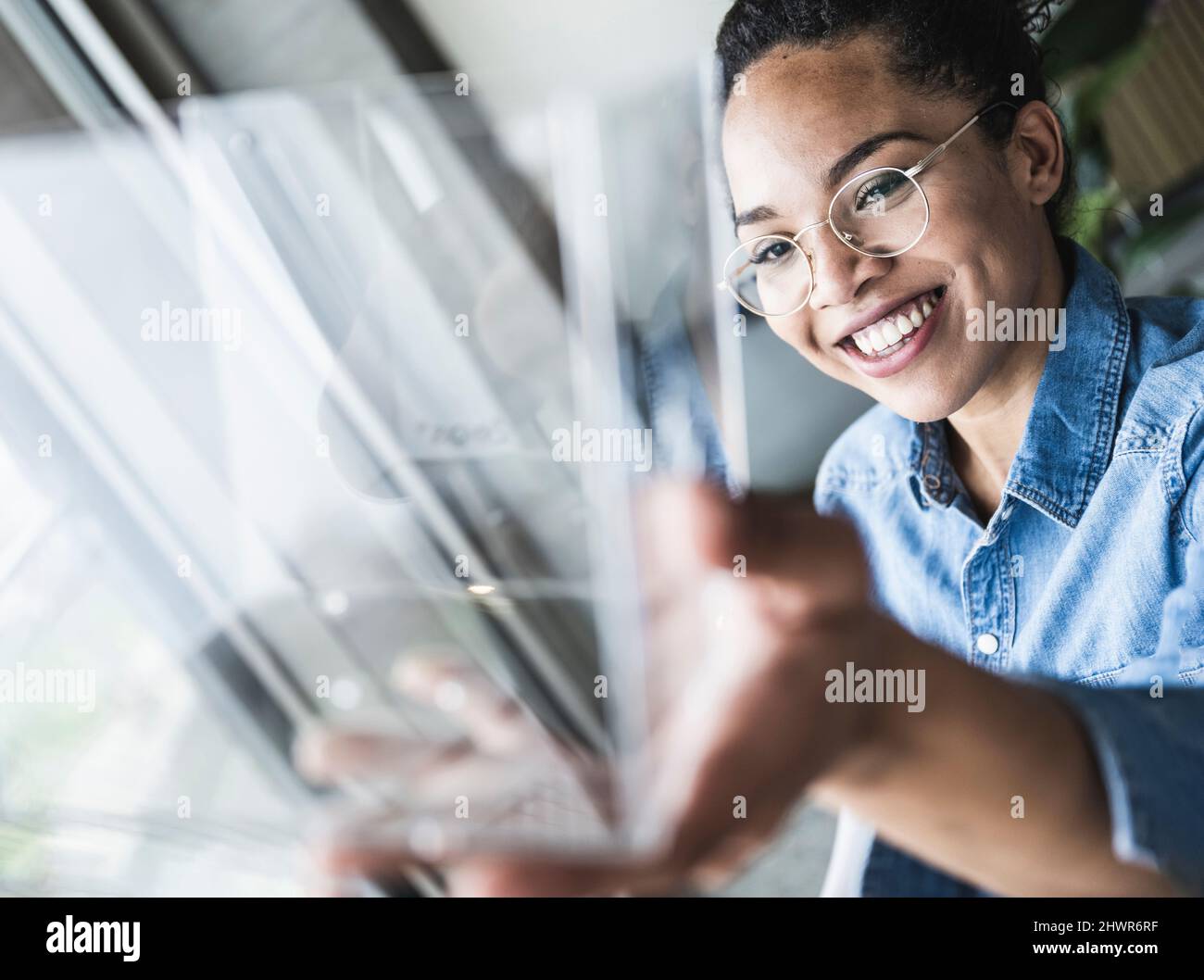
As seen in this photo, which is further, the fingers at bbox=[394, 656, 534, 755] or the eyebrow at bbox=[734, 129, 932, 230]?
the eyebrow at bbox=[734, 129, 932, 230]

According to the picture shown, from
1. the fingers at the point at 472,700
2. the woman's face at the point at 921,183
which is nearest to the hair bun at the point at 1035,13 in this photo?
the woman's face at the point at 921,183

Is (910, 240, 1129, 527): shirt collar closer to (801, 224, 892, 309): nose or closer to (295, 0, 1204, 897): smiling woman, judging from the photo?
(295, 0, 1204, 897): smiling woman

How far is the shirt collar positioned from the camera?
72cm

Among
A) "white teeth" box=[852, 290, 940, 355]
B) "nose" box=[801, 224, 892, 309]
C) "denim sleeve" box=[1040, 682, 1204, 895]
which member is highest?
"nose" box=[801, 224, 892, 309]

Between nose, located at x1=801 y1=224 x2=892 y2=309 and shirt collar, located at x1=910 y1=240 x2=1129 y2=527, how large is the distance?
0.16 metres

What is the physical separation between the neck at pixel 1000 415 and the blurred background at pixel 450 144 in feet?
0.24

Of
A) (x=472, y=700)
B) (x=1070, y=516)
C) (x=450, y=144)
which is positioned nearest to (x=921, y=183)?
(x=1070, y=516)

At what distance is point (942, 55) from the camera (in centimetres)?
72

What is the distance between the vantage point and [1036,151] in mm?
741

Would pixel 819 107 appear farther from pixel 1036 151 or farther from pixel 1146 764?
pixel 1146 764

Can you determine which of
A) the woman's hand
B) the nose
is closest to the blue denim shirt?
the nose

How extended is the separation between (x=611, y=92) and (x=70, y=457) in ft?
1.96

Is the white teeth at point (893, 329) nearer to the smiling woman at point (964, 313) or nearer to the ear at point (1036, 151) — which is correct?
the smiling woman at point (964, 313)

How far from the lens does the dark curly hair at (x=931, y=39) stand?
72cm
